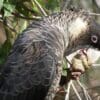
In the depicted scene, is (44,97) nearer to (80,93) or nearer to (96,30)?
(96,30)

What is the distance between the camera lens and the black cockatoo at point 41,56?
1.55 m

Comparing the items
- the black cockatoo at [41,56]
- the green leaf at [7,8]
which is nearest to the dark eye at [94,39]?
the black cockatoo at [41,56]

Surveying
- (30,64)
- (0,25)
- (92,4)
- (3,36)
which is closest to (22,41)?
(30,64)

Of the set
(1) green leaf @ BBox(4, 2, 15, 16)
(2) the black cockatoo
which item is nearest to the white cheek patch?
(2) the black cockatoo

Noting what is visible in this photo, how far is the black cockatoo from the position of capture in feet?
5.09

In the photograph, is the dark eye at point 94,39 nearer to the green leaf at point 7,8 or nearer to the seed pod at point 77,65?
the seed pod at point 77,65

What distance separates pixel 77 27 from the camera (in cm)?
172

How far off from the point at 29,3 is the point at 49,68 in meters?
0.73

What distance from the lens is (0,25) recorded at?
2.38 meters

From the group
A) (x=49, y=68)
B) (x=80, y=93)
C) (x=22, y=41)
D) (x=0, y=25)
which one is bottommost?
(x=80, y=93)

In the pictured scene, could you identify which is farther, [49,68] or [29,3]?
[29,3]

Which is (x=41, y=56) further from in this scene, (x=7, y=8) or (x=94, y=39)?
(x=7, y=8)

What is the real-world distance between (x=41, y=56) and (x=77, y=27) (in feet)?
0.69

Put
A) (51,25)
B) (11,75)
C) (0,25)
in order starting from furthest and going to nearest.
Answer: (0,25)
(51,25)
(11,75)
